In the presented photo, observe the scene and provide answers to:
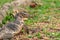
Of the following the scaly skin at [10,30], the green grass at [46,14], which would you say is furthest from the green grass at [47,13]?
the scaly skin at [10,30]

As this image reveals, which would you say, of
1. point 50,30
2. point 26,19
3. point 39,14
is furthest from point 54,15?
point 50,30

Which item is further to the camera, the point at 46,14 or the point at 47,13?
the point at 47,13

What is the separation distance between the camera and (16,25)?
7113 millimetres

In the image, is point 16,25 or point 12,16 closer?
point 16,25

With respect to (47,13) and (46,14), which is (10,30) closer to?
(46,14)

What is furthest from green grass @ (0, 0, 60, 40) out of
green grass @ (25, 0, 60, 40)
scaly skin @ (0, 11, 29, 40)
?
scaly skin @ (0, 11, 29, 40)

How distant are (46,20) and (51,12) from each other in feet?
4.75

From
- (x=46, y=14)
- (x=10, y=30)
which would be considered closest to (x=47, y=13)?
(x=46, y=14)

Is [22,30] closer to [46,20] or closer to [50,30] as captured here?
[50,30]

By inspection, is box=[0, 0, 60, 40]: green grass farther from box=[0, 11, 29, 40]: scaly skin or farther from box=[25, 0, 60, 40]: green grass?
box=[0, 11, 29, 40]: scaly skin

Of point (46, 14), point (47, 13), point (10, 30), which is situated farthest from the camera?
point (47, 13)

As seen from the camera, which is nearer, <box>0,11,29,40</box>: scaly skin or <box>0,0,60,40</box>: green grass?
<box>0,11,29,40</box>: scaly skin

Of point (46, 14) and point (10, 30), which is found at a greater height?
point (10, 30)

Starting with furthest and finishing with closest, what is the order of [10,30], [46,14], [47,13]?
[47,13]
[46,14]
[10,30]
